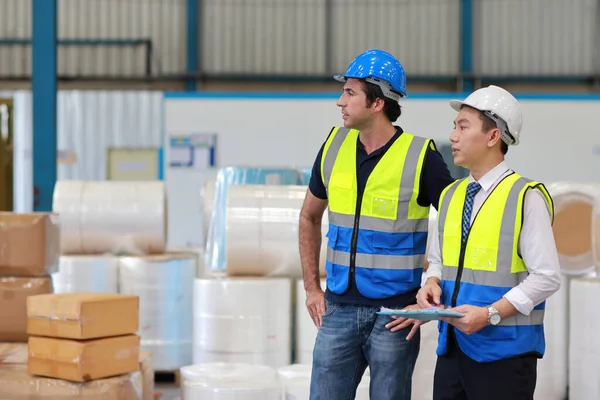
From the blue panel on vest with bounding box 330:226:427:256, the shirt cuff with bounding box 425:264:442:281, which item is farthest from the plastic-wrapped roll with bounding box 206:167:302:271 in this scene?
the shirt cuff with bounding box 425:264:442:281

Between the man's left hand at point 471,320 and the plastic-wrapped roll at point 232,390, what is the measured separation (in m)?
1.94

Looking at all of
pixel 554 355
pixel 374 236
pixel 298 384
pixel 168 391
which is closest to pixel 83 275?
pixel 168 391

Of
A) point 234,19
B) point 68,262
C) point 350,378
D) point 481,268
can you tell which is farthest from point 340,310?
point 234,19

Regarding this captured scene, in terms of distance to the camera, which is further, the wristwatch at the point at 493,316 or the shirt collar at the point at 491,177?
the shirt collar at the point at 491,177

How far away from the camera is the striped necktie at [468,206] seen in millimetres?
2658

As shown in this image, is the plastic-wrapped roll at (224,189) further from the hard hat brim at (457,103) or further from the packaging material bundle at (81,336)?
the hard hat brim at (457,103)

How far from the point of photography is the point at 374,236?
2879 mm

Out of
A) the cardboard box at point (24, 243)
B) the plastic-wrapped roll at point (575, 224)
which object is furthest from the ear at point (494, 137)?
the cardboard box at point (24, 243)

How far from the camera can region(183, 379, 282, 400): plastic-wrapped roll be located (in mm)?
4242

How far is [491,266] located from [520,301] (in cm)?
14

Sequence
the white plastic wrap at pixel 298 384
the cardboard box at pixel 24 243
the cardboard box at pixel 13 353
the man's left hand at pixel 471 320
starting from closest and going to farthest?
the man's left hand at pixel 471 320 → the white plastic wrap at pixel 298 384 → the cardboard box at pixel 13 353 → the cardboard box at pixel 24 243

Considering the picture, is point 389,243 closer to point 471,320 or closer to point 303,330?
point 471,320

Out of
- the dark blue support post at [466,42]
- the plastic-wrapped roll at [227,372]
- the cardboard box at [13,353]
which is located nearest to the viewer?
the plastic-wrapped roll at [227,372]

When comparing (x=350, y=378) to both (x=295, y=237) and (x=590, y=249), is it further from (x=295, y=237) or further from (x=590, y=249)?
(x=590, y=249)
